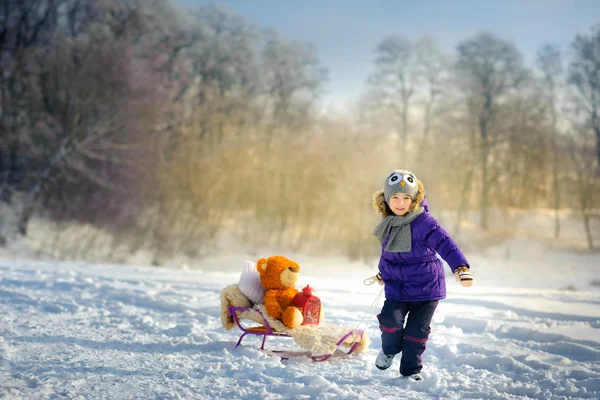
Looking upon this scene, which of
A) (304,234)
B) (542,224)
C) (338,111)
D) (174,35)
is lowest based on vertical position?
(304,234)

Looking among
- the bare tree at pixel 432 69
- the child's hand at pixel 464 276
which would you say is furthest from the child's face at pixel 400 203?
the bare tree at pixel 432 69

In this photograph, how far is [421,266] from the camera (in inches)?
144

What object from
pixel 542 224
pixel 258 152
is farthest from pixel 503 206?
pixel 258 152

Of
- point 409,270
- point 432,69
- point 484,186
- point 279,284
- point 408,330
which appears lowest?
point 408,330

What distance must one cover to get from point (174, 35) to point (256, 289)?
61.8 feet

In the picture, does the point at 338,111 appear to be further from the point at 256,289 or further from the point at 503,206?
the point at 256,289

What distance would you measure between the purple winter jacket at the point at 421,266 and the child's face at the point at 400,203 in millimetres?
115

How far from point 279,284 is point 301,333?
0.50 metres

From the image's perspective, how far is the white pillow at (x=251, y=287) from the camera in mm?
4543

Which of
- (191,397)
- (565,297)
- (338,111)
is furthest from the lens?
(338,111)

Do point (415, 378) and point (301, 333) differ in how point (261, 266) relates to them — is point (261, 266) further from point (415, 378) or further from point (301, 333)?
point (415, 378)

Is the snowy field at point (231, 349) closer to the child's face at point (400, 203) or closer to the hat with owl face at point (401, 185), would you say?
the child's face at point (400, 203)

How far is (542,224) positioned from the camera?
70.0 ft

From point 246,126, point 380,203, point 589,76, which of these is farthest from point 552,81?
point 380,203
